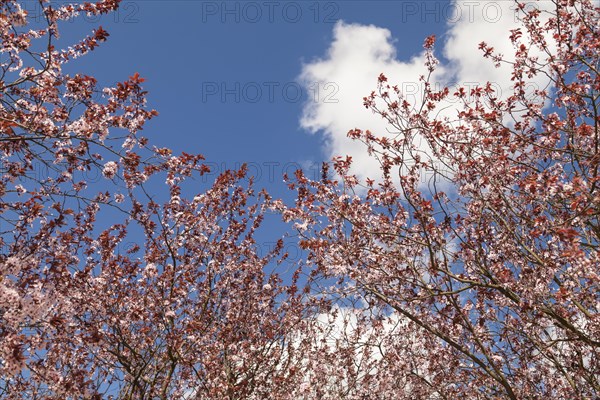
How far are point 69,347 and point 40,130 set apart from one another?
5346mm

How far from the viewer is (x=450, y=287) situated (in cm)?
739

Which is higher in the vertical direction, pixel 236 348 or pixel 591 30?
pixel 591 30

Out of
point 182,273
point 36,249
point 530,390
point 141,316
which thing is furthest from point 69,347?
point 530,390

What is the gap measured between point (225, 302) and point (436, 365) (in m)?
4.89

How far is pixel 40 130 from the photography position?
532cm

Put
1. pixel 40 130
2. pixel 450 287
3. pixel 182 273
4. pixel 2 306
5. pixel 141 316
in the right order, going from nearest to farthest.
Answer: pixel 2 306 < pixel 40 130 < pixel 450 287 < pixel 141 316 < pixel 182 273

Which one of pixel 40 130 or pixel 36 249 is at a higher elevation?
pixel 40 130

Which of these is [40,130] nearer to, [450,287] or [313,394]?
[450,287]

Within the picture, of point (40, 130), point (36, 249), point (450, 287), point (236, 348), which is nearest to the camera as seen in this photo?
point (40, 130)

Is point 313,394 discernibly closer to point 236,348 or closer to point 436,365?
point 236,348

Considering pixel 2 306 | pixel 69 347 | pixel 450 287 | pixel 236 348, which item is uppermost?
pixel 450 287

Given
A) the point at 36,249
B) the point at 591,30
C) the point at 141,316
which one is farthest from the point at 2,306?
→ the point at 591,30

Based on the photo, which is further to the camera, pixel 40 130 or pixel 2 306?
pixel 40 130

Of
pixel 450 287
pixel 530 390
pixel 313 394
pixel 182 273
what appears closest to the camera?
pixel 450 287
